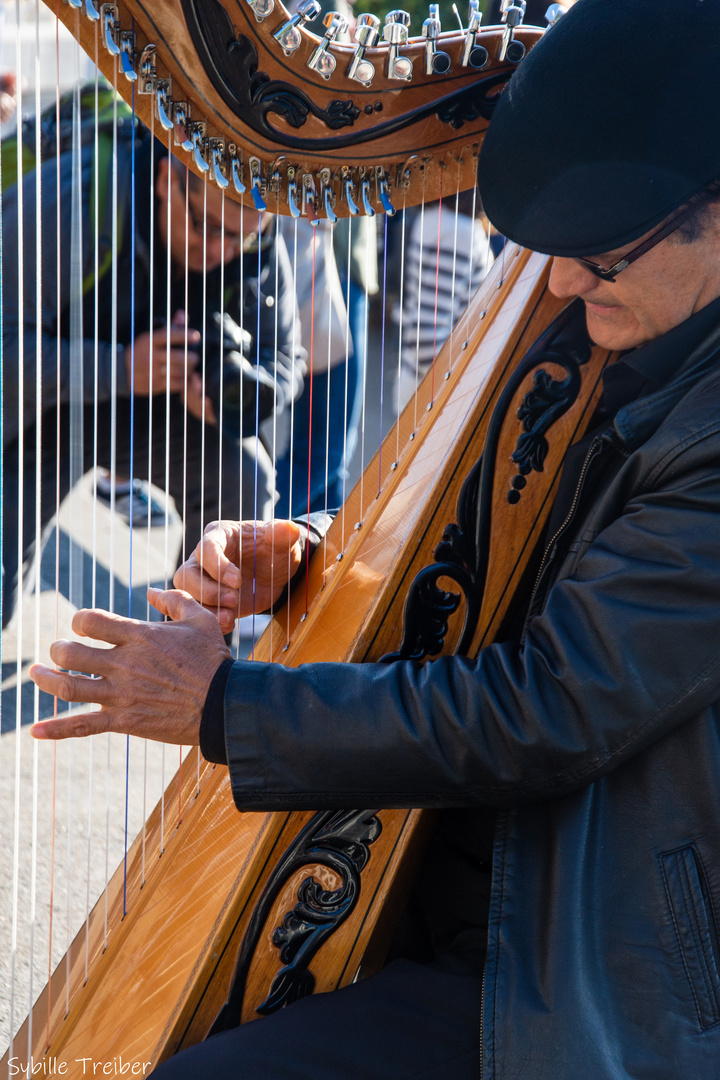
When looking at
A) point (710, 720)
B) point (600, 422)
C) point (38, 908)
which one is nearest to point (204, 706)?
point (710, 720)

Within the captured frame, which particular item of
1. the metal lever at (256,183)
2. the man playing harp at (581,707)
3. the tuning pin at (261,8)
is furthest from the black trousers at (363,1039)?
the tuning pin at (261,8)

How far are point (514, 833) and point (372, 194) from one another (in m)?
0.85

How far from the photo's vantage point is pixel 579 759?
0.94m

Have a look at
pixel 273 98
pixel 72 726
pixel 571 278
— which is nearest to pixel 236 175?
pixel 273 98

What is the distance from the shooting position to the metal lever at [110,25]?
1.07 meters

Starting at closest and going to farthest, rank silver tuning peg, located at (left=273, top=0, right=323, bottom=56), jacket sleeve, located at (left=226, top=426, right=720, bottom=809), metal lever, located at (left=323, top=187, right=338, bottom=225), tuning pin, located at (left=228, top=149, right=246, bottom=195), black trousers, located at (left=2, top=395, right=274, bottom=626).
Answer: jacket sleeve, located at (left=226, top=426, right=720, bottom=809) → silver tuning peg, located at (left=273, top=0, right=323, bottom=56) → tuning pin, located at (left=228, top=149, right=246, bottom=195) → metal lever, located at (left=323, top=187, right=338, bottom=225) → black trousers, located at (left=2, top=395, right=274, bottom=626)

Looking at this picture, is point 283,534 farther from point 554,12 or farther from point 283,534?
point 554,12

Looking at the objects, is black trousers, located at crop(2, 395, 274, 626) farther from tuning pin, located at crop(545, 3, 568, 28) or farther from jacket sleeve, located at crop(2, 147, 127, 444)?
tuning pin, located at crop(545, 3, 568, 28)

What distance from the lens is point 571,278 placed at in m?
1.08

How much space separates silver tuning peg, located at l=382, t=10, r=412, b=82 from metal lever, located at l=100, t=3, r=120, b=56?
347 millimetres

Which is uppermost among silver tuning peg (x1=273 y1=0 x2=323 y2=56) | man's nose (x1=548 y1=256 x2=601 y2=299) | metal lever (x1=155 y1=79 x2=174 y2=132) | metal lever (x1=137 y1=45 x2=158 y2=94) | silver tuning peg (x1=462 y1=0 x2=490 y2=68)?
silver tuning peg (x1=462 y1=0 x2=490 y2=68)

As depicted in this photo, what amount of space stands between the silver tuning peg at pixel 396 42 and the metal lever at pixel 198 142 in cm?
25

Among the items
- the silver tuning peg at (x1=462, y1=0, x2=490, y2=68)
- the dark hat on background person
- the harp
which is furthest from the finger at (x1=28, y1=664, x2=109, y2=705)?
the silver tuning peg at (x1=462, y1=0, x2=490, y2=68)

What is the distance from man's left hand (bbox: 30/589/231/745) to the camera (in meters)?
0.96
